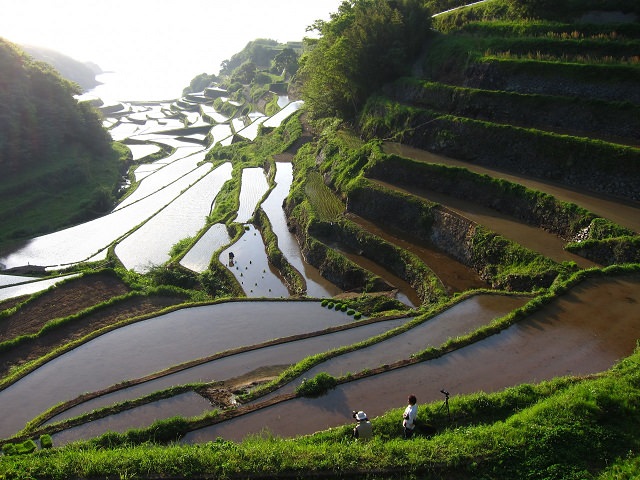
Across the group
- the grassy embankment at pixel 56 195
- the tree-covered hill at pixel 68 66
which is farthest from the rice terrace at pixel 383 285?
the tree-covered hill at pixel 68 66

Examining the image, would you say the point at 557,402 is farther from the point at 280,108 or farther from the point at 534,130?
the point at 280,108

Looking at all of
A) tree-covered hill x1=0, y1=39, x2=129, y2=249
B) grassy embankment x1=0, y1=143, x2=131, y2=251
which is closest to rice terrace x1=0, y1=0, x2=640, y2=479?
grassy embankment x1=0, y1=143, x2=131, y2=251

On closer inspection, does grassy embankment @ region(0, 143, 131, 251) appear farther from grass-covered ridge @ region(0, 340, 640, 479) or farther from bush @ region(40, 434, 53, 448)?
grass-covered ridge @ region(0, 340, 640, 479)

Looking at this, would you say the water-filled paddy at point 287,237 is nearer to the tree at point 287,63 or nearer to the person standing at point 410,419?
the person standing at point 410,419

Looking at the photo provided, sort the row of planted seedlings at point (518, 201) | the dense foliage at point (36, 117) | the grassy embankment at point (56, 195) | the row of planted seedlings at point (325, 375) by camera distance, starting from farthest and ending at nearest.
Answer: the dense foliage at point (36, 117)
the grassy embankment at point (56, 195)
the row of planted seedlings at point (518, 201)
the row of planted seedlings at point (325, 375)

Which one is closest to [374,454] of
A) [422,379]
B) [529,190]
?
[422,379]

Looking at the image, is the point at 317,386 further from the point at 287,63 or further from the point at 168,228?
the point at 287,63
